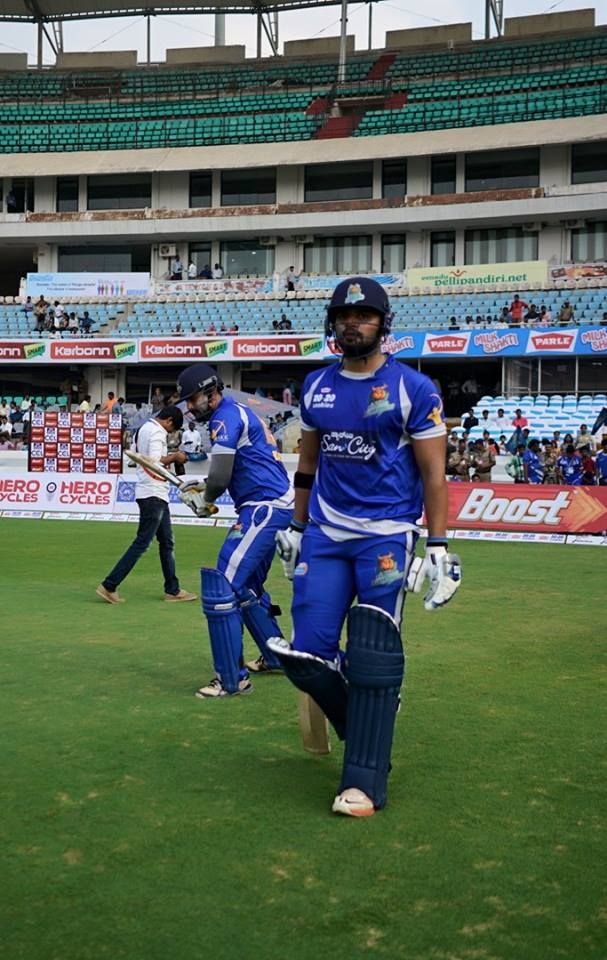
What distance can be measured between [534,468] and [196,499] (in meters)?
18.3

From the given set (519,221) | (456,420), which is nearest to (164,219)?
(519,221)

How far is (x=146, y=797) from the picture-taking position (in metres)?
4.57

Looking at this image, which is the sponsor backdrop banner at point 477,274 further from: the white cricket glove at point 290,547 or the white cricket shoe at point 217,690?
the white cricket glove at point 290,547

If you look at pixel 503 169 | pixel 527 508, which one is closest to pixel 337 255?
pixel 503 169

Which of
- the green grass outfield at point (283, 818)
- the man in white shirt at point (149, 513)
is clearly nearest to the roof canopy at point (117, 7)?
the man in white shirt at point (149, 513)

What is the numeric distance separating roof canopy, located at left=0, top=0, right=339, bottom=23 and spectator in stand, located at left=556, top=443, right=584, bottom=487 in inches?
1481

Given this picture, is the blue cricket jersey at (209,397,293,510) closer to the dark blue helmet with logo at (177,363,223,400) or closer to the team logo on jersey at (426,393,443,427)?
the dark blue helmet with logo at (177,363,223,400)

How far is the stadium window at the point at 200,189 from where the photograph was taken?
50.0 metres

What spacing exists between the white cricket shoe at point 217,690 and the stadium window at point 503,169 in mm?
42398

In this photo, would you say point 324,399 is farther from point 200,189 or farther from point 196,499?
point 200,189

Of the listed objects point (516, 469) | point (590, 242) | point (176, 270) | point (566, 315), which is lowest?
point (516, 469)

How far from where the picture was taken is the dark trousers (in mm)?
10852

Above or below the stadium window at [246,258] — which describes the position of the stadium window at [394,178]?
above

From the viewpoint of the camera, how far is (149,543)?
1084cm
